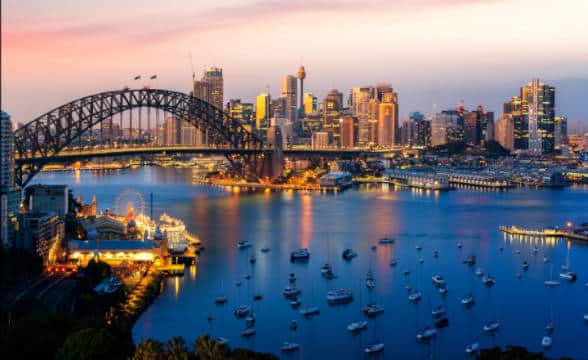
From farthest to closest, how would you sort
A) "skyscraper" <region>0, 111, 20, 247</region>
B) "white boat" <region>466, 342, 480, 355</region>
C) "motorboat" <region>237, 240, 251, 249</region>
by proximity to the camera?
"motorboat" <region>237, 240, 251, 249</region>
"skyscraper" <region>0, 111, 20, 247</region>
"white boat" <region>466, 342, 480, 355</region>

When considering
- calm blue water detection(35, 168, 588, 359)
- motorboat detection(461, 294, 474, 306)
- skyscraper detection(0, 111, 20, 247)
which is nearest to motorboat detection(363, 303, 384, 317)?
calm blue water detection(35, 168, 588, 359)

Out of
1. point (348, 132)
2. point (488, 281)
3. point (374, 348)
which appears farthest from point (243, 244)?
point (348, 132)

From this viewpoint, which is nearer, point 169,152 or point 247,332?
point 247,332

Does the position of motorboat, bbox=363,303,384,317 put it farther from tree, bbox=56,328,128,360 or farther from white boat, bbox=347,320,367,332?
tree, bbox=56,328,128,360

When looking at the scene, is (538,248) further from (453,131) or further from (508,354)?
(453,131)

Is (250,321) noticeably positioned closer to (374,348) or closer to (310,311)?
(310,311)

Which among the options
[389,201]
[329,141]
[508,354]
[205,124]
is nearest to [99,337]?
[508,354]

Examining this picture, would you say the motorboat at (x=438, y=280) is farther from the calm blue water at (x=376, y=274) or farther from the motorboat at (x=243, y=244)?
the motorboat at (x=243, y=244)
